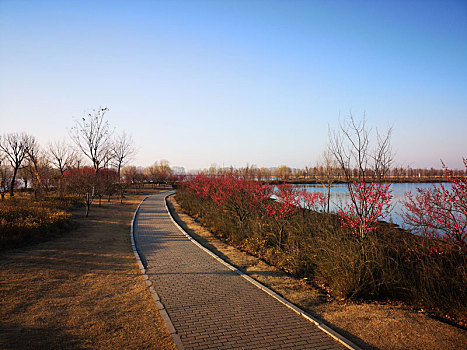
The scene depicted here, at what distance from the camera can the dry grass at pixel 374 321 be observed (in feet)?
13.8

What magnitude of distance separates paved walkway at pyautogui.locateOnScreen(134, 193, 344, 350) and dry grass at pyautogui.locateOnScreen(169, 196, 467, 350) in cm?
44

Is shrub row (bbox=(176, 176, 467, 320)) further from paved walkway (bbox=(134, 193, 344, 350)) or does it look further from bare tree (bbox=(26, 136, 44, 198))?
bare tree (bbox=(26, 136, 44, 198))

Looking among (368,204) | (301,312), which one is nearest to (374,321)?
(301,312)

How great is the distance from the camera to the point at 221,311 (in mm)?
5324

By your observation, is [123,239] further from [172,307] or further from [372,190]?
[372,190]

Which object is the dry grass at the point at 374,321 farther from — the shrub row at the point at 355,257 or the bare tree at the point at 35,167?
the bare tree at the point at 35,167

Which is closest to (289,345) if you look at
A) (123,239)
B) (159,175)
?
(123,239)

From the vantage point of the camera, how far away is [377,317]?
4957 millimetres

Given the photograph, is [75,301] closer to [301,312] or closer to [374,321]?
[301,312]

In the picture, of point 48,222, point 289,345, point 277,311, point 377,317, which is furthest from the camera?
point 48,222

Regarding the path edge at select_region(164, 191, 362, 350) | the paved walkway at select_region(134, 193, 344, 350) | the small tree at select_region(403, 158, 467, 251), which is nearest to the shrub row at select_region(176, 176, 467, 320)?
the small tree at select_region(403, 158, 467, 251)

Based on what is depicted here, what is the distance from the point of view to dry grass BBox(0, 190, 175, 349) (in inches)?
169

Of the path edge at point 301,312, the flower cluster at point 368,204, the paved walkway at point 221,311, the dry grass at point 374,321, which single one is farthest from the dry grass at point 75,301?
the flower cluster at point 368,204

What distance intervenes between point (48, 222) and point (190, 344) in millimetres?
9566
